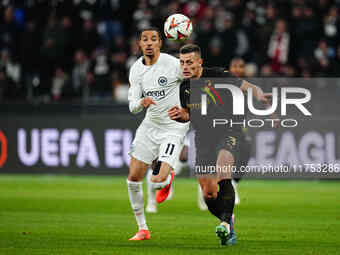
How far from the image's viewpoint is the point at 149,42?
9477mm

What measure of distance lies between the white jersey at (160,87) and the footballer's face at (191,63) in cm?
50

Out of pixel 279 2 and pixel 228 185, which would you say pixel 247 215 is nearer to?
pixel 228 185

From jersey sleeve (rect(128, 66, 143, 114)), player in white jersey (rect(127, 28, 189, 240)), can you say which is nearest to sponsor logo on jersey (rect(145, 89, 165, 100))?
player in white jersey (rect(127, 28, 189, 240))

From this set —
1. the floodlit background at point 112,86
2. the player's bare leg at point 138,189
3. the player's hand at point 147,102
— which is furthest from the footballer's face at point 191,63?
the floodlit background at point 112,86

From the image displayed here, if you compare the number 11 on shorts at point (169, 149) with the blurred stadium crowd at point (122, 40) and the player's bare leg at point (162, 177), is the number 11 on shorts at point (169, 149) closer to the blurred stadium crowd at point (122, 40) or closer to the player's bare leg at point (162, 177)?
the player's bare leg at point (162, 177)

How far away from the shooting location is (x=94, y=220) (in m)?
11.7

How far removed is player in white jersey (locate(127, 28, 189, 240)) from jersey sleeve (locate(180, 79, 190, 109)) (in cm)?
27

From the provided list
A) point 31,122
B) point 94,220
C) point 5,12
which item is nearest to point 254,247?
point 94,220

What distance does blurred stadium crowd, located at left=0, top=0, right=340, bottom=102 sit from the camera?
18.8 metres

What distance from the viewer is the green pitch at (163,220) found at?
863 cm

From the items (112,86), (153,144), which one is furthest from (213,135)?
(112,86)

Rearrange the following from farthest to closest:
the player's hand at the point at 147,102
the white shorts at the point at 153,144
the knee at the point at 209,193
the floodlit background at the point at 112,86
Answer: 1. the floodlit background at the point at 112,86
2. the white shorts at the point at 153,144
3. the player's hand at the point at 147,102
4. the knee at the point at 209,193

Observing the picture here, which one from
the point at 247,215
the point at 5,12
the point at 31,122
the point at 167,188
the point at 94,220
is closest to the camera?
the point at 167,188

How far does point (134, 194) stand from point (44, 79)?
11.3 m
